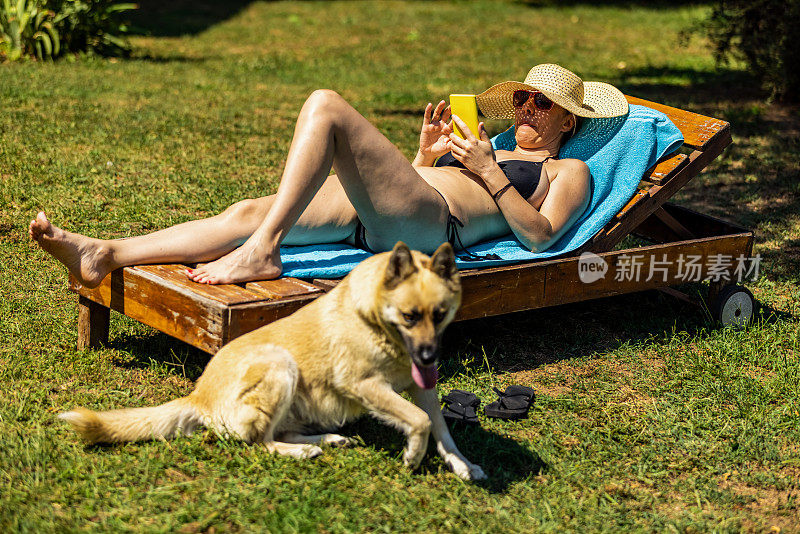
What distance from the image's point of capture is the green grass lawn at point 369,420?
3527 millimetres

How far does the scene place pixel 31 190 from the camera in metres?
7.47

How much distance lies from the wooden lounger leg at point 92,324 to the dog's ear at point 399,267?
211 centimetres

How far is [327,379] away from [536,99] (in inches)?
109

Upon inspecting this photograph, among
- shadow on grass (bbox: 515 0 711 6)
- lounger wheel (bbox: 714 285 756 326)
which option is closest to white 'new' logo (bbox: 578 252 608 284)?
lounger wheel (bbox: 714 285 756 326)

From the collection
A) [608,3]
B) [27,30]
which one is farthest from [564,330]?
[608,3]

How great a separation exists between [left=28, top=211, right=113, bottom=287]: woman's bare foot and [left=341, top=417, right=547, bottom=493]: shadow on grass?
1.50 m

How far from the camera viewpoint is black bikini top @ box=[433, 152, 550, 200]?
5254mm

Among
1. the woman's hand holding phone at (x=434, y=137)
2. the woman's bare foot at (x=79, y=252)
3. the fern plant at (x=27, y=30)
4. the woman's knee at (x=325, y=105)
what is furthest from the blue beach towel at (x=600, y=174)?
the fern plant at (x=27, y=30)

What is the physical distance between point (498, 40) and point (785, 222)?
37.0 ft

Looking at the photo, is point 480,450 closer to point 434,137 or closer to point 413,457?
point 413,457

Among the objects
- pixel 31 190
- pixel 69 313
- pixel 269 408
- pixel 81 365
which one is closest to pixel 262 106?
pixel 31 190

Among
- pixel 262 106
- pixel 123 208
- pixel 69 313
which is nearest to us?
pixel 69 313

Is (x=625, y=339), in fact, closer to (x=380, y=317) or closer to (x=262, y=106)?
(x=380, y=317)

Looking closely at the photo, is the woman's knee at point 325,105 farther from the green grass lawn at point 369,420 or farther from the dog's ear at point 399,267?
the green grass lawn at point 369,420
